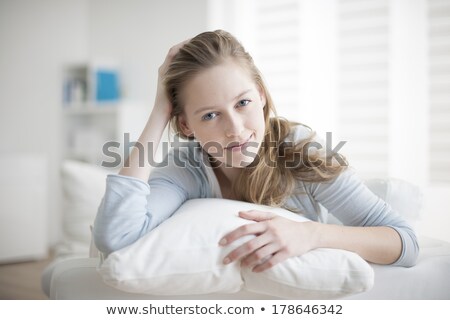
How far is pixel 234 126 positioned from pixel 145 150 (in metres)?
0.18

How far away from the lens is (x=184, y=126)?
3.13 ft

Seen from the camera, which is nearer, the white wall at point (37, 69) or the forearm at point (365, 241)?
the forearm at point (365, 241)

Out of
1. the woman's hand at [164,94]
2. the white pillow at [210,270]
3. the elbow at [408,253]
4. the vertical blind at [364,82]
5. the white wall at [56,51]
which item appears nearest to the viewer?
the white pillow at [210,270]

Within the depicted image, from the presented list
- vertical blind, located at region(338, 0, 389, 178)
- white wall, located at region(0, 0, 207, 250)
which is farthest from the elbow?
white wall, located at region(0, 0, 207, 250)

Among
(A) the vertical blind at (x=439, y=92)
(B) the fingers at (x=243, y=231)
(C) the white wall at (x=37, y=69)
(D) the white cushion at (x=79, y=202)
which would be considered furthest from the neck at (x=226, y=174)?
(C) the white wall at (x=37, y=69)

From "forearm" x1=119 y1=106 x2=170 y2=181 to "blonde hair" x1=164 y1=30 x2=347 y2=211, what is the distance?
0.19 feet

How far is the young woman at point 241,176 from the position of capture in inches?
27.6

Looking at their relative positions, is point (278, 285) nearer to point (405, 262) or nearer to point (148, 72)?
point (405, 262)

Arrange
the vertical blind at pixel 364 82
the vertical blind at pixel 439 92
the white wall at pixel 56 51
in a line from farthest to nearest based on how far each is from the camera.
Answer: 1. the white wall at pixel 56 51
2. the vertical blind at pixel 364 82
3. the vertical blind at pixel 439 92

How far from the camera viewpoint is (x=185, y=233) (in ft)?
2.16

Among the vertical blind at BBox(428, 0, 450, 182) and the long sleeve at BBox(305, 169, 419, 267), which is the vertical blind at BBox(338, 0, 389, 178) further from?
the long sleeve at BBox(305, 169, 419, 267)

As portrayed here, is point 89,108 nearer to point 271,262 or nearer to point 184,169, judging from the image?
point 184,169

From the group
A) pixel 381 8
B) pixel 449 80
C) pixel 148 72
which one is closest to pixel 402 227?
→ pixel 449 80

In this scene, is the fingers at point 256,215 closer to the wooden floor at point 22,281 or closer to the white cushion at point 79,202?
the white cushion at point 79,202
